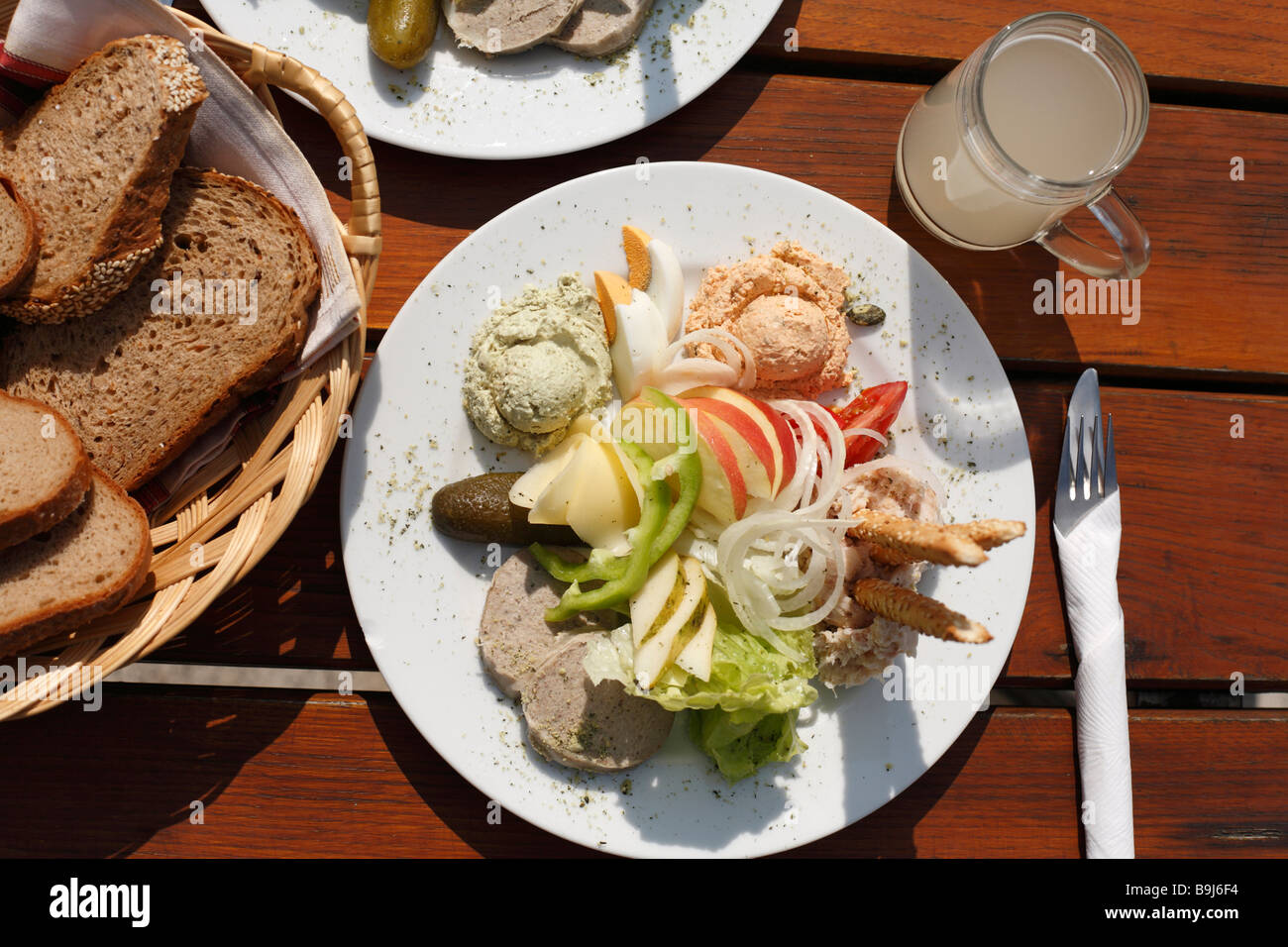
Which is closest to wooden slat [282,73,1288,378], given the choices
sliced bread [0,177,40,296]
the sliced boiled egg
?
the sliced boiled egg

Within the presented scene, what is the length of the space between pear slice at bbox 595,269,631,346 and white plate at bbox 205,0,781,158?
0.27 metres

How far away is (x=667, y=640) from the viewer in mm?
1482

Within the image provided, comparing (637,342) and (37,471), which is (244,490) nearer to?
(37,471)

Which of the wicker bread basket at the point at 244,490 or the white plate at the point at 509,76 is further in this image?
the white plate at the point at 509,76

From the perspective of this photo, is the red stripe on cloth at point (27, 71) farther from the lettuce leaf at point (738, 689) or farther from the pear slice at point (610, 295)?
the lettuce leaf at point (738, 689)

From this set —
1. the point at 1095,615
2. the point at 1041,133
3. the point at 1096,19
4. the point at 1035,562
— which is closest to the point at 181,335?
the point at 1041,133

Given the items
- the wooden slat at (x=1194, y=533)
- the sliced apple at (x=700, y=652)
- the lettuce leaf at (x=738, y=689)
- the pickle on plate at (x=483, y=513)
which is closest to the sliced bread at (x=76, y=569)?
the pickle on plate at (x=483, y=513)

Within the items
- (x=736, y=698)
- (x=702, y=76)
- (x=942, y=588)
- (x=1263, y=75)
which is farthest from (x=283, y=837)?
(x=1263, y=75)

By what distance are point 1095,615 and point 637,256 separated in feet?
3.91

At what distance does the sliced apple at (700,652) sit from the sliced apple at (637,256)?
0.65 m

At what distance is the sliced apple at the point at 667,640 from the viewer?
57.9 inches

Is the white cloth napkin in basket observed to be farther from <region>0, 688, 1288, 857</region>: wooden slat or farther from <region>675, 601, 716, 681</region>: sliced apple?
<region>675, 601, 716, 681</region>: sliced apple

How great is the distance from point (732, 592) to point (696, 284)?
24.1 inches

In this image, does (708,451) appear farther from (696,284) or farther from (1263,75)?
(1263,75)
